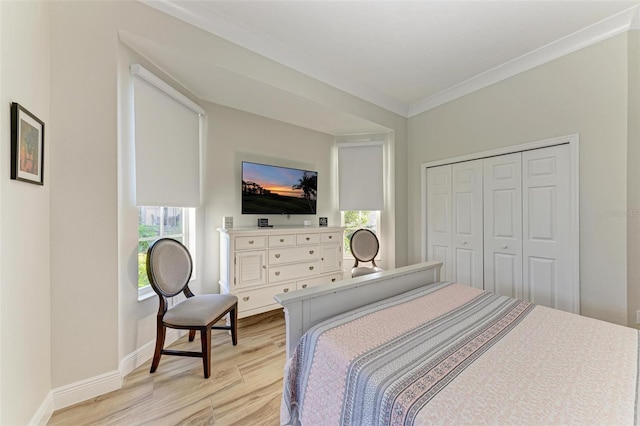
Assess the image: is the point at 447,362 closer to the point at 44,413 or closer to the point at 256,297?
the point at 256,297

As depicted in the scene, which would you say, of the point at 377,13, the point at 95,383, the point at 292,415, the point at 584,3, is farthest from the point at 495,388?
the point at 584,3

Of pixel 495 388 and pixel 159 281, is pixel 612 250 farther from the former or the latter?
pixel 159 281

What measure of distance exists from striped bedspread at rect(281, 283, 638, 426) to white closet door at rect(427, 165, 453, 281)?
1787mm

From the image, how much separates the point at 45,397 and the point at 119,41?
7.81 ft

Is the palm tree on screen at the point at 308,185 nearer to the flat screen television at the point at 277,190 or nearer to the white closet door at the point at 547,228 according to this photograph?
the flat screen television at the point at 277,190

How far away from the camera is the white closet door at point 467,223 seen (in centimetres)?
298

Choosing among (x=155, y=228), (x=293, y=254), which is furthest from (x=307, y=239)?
(x=155, y=228)

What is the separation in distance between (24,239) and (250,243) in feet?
5.17

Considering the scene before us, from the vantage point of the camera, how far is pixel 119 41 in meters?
1.81

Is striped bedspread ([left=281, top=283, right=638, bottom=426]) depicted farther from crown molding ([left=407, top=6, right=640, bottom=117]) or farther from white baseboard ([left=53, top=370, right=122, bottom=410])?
crown molding ([left=407, top=6, right=640, bottom=117])

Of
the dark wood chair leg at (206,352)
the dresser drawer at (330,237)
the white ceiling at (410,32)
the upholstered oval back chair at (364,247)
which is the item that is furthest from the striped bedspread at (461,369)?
the white ceiling at (410,32)

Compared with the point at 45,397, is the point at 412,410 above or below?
above

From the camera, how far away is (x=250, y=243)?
2668 millimetres

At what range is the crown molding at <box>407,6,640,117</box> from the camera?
2033mm
